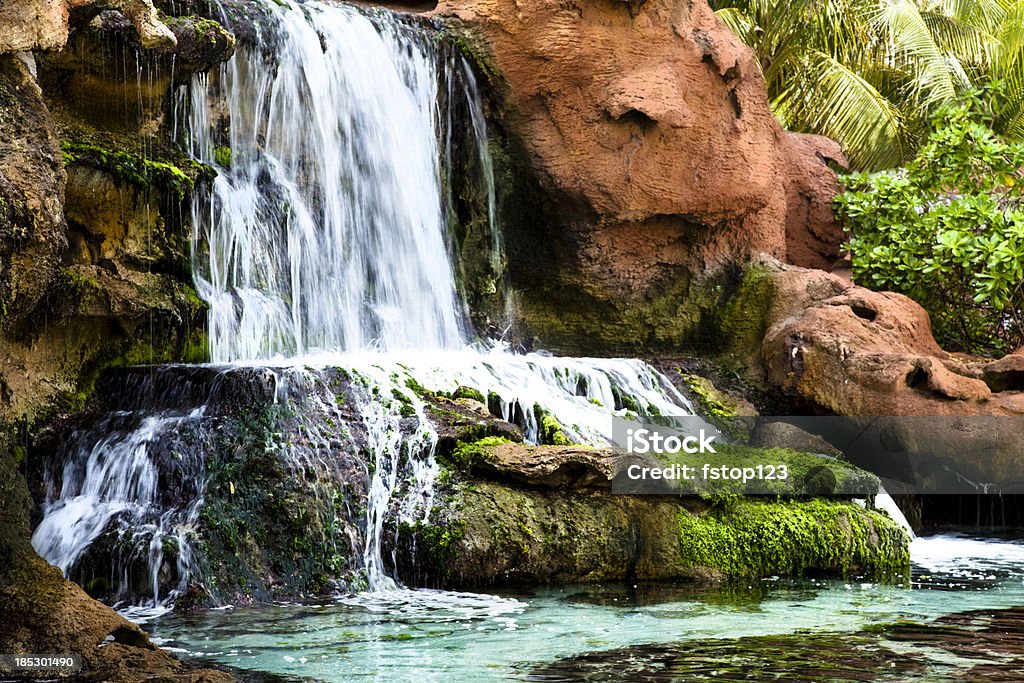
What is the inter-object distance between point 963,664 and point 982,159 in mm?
9997

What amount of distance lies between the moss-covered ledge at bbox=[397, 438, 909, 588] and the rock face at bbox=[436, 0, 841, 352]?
4.47 m

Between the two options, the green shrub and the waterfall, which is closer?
the waterfall

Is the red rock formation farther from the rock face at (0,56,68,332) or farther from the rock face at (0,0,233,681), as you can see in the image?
the rock face at (0,56,68,332)

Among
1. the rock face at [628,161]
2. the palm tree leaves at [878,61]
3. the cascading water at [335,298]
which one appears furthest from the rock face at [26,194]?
the palm tree leaves at [878,61]

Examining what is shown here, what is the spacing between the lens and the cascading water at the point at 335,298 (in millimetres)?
7812

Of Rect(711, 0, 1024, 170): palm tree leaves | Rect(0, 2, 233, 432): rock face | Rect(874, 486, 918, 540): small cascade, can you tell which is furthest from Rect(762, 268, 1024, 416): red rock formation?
Rect(711, 0, 1024, 170): palm tree leaves

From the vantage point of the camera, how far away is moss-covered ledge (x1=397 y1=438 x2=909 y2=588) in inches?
311

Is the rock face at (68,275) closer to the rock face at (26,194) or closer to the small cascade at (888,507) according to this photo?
the rock face at (26,194)

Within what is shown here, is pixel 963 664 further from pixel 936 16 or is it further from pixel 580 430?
pixel 936 16
